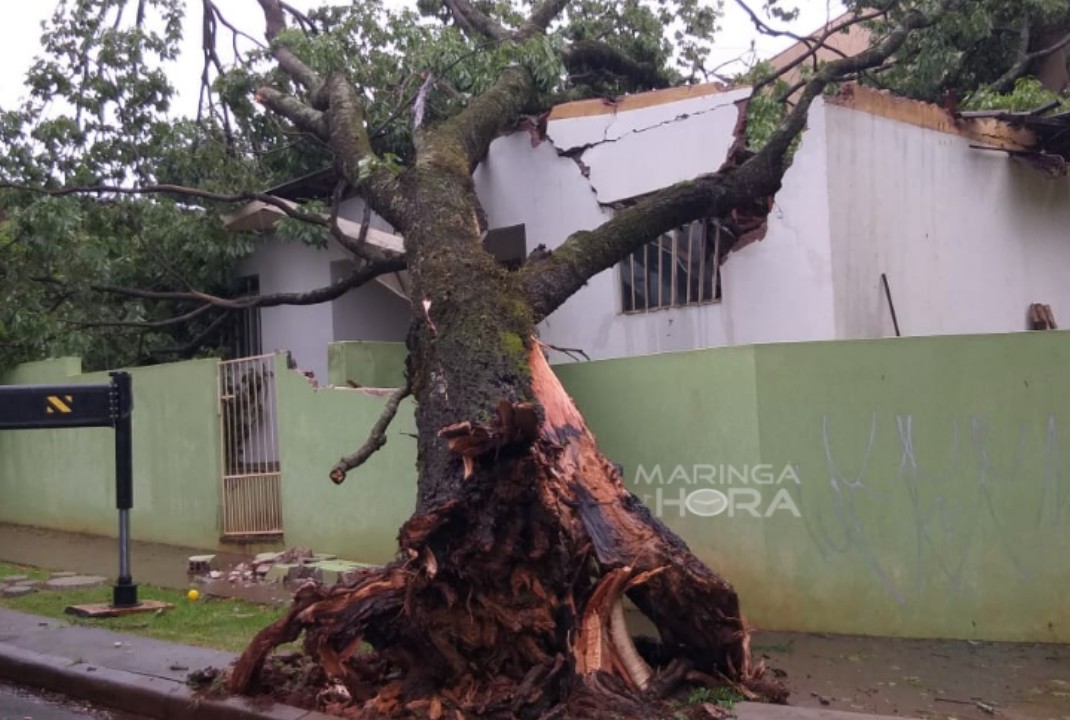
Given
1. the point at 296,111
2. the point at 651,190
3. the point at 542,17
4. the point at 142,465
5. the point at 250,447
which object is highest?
the point at 542,17

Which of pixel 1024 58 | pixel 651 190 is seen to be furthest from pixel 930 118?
pixel 1024 58

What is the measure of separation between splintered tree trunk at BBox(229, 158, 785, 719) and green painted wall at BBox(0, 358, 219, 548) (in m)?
5.47

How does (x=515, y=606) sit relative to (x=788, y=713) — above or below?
above

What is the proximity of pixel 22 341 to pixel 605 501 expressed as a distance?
9303 millimetres

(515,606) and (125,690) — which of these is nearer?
(515,606)

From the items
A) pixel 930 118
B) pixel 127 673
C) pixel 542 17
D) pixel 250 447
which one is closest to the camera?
pixel 127 673

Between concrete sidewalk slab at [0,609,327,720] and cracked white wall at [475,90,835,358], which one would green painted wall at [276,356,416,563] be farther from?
cracked white wall at [475,90,835,358]

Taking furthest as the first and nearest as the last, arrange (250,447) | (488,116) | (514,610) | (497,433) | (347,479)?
(488,116) → (250,447) → (347,479) → (514,610) → (497,433)

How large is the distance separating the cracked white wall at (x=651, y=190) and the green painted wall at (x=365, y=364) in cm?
188

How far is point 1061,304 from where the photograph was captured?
11570mm

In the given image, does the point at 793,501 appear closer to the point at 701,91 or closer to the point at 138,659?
the point at 138,659

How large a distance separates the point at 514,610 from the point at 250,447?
598 cm

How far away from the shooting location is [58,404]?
7.78 metres

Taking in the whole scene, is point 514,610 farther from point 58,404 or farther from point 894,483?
point 58,404
